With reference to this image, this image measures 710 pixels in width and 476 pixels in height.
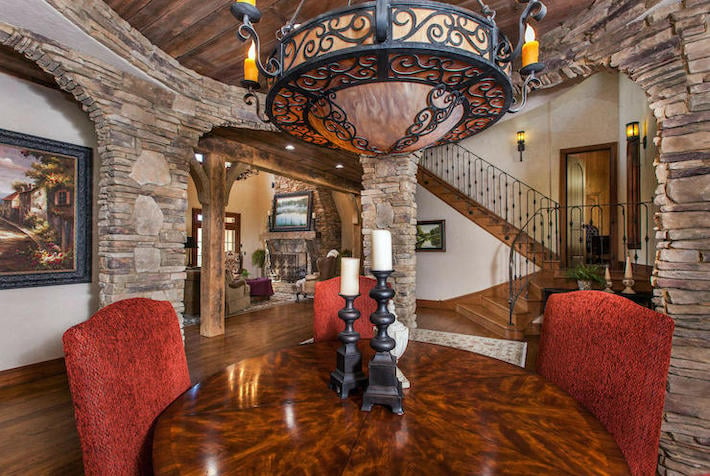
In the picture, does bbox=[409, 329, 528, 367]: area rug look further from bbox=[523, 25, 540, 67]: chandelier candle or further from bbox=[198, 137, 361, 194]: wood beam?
bbox=[198, 137, 361, 194]: wood beam

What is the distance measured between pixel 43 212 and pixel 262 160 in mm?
2589

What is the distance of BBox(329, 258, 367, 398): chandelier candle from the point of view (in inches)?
42.6

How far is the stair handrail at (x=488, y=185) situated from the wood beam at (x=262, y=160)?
6.70 ft

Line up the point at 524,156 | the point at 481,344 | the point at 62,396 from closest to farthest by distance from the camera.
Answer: the point at 62,396, the point at 481,344, the point at 524,156

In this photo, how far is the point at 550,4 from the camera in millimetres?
2113

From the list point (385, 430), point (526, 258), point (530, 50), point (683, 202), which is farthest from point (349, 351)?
point (526, 258)

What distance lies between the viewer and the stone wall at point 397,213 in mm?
3281

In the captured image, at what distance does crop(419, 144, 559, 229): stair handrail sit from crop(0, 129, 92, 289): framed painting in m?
5.28

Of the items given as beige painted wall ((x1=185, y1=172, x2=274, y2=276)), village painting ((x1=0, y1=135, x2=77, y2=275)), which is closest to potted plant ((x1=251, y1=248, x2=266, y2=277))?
beige painted wall ((x1=185, y1=172, x2=274, y2=276))

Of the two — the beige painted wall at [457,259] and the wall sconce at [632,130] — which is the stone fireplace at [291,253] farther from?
the wall sconce at [632,130]

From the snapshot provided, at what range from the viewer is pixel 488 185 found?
6469 millimetres

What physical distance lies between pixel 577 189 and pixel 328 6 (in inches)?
268

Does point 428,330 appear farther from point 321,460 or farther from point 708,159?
point 321,460

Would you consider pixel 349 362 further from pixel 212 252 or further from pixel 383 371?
pixel 212 252
